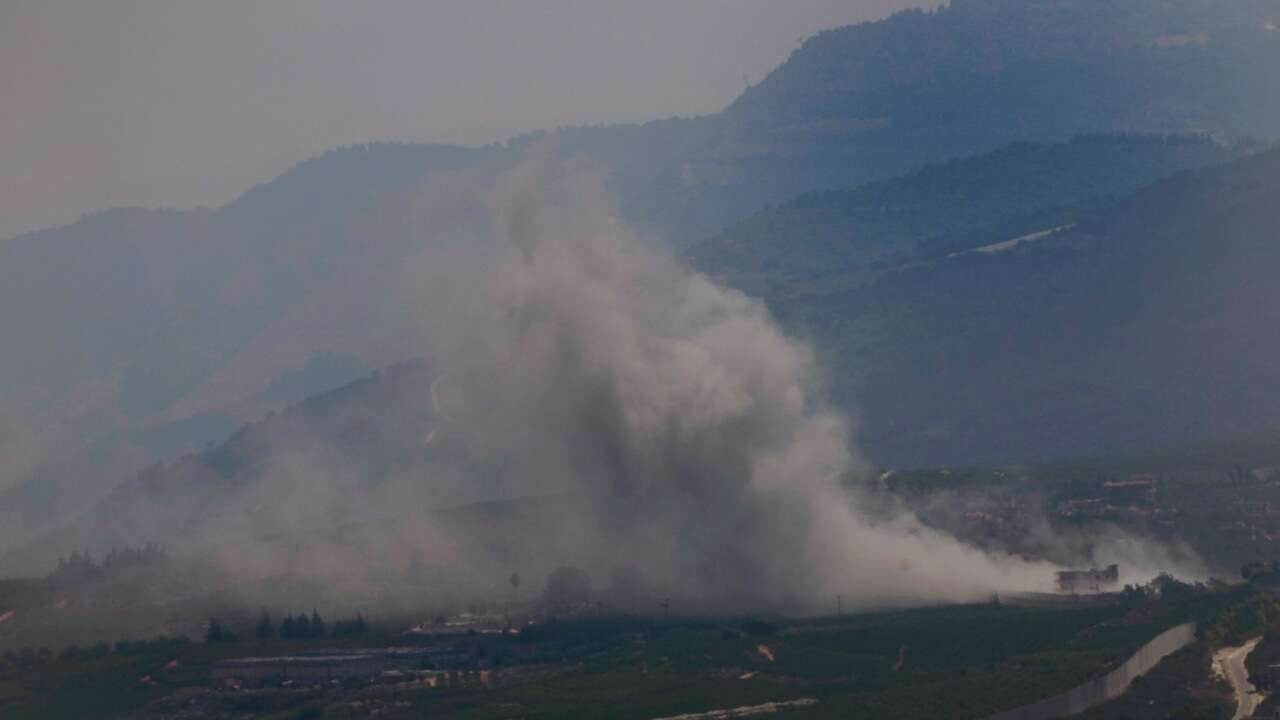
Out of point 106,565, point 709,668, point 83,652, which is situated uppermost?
point 106,565

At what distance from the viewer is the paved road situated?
6969 cm

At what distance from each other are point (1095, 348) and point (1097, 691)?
110598 mm

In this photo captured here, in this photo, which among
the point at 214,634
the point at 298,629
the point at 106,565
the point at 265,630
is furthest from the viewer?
the point at 106,565

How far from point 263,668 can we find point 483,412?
129ft

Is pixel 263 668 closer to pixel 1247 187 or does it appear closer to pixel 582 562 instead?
pixel 582 562

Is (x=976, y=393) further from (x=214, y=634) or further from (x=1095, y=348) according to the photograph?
(x=214, y=634)

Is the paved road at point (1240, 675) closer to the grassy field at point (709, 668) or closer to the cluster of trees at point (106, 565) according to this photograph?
the grassy field at point (709, 668)

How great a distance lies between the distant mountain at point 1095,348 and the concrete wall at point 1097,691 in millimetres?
70059

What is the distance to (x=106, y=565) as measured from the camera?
130875 millimetres

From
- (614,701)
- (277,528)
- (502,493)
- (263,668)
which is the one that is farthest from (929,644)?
(277,528)

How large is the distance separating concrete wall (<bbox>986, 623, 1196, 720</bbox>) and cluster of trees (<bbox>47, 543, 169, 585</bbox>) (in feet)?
211

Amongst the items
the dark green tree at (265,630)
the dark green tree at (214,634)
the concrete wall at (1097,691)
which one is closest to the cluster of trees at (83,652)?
the dark green tree at (214,634)

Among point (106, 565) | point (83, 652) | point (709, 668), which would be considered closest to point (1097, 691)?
point (709, 668)

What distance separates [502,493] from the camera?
142500mm
